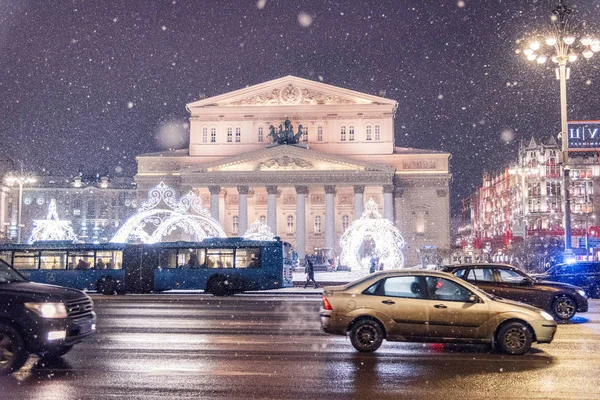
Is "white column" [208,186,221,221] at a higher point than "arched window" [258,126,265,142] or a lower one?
lower

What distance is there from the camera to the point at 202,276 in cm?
3139

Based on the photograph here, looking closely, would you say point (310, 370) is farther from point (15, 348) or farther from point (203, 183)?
point (203, 183)

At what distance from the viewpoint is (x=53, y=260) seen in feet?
103

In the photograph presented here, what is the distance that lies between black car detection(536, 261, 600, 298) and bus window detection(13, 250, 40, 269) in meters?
22.9

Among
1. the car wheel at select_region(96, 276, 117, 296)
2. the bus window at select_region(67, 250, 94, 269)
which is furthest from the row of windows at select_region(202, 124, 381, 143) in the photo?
the car wheel at select_region(96, 276, 117, 296)

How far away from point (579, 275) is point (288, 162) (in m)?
42.0

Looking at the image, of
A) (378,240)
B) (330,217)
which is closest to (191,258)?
(378,240)

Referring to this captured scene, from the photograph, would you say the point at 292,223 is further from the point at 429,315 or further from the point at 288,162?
the point at 429,315

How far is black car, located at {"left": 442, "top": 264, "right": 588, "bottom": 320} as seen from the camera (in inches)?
701

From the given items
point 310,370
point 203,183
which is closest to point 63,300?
point 310,370

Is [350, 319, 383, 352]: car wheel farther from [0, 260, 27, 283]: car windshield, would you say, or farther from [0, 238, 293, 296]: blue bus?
[0, 238, 293, 296]: blue bus

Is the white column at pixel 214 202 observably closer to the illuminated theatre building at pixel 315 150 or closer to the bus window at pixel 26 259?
the illuminated theatre building at pixel 315 150

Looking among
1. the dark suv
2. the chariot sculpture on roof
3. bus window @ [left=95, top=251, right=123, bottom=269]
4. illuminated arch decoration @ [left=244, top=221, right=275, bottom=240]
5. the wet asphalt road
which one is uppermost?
the chariot sculpture on roof

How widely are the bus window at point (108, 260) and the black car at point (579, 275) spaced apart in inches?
757
